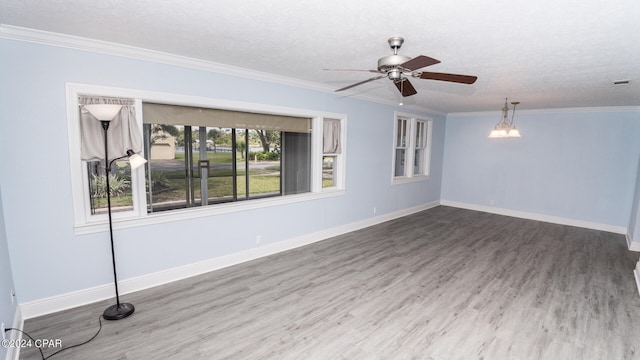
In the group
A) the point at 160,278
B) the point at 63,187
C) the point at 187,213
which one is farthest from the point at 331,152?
the point at 63,187

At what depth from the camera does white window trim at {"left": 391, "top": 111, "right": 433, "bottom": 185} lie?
21.3 ft

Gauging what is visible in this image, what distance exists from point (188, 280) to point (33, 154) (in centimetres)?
199

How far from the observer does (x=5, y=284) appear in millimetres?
2377

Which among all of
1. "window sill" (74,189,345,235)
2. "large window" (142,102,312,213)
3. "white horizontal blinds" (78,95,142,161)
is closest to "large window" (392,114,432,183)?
"large window" (142,102,312,213)

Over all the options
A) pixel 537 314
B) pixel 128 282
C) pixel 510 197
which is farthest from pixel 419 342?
pixel 510 197

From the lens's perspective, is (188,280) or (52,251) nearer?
(52,251)

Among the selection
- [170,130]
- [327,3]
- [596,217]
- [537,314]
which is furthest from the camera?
[596,217]

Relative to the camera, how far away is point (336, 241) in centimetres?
516

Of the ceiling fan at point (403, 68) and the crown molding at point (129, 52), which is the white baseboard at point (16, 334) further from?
the ceiling fan at point (403, 68)

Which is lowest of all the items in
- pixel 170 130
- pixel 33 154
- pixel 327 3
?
pixel 33 154

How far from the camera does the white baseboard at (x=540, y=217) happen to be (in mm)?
6200

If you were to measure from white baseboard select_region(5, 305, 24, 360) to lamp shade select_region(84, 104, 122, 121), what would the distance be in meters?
1.83

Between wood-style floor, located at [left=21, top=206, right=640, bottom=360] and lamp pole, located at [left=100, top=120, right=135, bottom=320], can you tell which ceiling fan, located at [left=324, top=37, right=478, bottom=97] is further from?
lamp pole, located at [left=100, top=120, right=135, bottom=320]

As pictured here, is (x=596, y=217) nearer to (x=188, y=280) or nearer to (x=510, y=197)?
(x=510, y=197)
